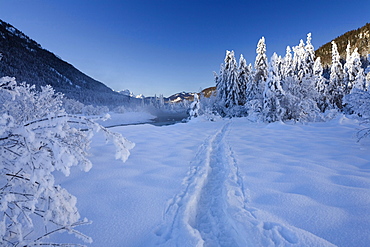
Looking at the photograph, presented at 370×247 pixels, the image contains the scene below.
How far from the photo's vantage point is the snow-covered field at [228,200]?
230 cm

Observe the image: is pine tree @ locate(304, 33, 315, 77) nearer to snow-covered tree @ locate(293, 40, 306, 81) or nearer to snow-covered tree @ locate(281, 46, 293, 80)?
snow-covered tree @ locate(293, 40, 306, 81)

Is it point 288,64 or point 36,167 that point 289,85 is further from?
point 288,64

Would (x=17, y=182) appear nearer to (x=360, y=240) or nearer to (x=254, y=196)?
(x=254, y=196)

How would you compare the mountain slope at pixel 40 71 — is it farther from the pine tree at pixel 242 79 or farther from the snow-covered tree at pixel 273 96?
the snow-covered tree at pixel 273 96

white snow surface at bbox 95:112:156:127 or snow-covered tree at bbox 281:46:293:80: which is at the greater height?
snow-covered tree at bbox 281:46:293:80

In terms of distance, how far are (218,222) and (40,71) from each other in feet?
510

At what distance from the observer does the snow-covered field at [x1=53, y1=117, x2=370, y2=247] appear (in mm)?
2301

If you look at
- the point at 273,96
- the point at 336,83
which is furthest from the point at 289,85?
the point at 336,83

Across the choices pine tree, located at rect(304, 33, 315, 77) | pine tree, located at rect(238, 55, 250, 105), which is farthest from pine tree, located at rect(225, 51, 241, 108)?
pine tree, located at rect(304, 33, 315, 77)

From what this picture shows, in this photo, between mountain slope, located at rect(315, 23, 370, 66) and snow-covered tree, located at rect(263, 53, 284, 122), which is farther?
mountain slope, located at rect(315, 23, 370, 66)

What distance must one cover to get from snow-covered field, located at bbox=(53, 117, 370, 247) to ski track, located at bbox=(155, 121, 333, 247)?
13mm

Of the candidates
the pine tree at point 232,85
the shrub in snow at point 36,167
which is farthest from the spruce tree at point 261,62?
the shrub in snow at point 36,167

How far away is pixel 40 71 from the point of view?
374 feet

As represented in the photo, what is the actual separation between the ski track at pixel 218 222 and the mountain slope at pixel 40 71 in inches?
4230
